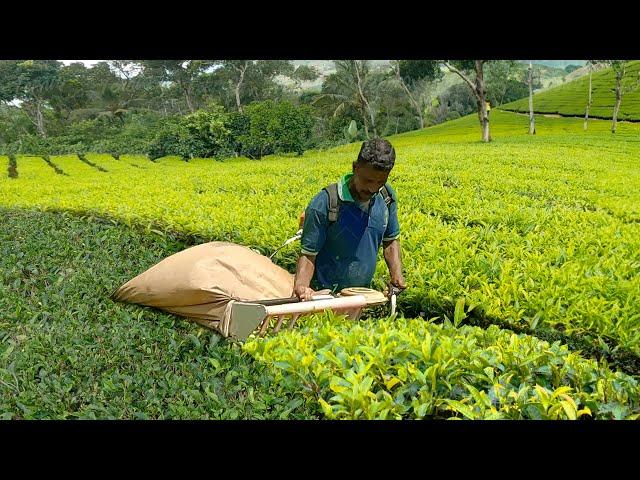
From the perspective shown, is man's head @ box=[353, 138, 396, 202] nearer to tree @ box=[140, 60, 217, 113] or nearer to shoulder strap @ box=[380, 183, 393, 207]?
shoulder strap @ box=[380, 183, 393, 207]

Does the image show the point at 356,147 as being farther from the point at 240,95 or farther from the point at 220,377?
the point at 220,377

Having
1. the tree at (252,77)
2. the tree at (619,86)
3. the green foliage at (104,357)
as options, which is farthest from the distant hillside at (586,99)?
the green foliage at (104,357)

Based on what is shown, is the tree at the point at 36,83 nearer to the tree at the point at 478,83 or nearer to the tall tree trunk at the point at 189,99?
the tall tree trunk at the point at 189,99

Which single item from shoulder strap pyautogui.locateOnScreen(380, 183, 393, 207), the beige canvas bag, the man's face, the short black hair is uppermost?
the short black hair

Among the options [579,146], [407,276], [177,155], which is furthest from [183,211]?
[579,146]

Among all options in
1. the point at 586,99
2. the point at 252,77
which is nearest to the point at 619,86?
the point at 586,99

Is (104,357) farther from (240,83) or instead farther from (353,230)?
(240,83)

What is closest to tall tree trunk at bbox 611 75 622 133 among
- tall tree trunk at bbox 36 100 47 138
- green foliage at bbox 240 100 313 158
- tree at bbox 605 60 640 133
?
tree at bbox 605 60 640 133
